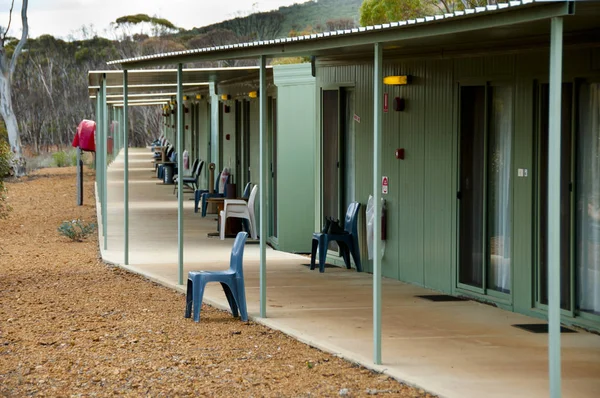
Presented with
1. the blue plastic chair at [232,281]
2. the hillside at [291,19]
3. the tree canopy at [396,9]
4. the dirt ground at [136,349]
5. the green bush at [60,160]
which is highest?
the hillside at [291,19]

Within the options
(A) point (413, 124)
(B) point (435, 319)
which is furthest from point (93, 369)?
(A) point (413, 124)

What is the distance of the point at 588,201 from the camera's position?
27.1ft

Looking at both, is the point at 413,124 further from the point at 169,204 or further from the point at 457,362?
the point at 169,204

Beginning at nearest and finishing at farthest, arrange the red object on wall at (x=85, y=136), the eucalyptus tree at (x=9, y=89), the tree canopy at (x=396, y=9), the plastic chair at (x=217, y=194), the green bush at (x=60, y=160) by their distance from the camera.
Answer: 1. the plastic chair at (x=217, y=194)
2. the red object on wall at (x=85, y=136)
3. the eucalyptus tree at (x=9, y=89)
4. the tree canopy at (x=396, y=9)
5. the green bush at (x=60, y=160)

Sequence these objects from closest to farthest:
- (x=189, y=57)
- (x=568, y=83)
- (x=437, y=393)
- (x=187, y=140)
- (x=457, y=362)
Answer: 1. (x=437, y=393)
2. (x=457, y=362)
3. (x=568, y=83)
4. (x=189, y=57)
5. (x=187, y=140)

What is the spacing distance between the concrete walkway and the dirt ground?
24 cm

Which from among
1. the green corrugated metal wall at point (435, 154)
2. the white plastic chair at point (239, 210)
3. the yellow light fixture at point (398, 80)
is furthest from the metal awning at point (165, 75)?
the yellow light fixture at point (398, 80)

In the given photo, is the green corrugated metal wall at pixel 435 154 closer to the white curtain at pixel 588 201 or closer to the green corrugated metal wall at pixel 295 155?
the white curtain at pixel 588 201

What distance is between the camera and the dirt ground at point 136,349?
22.0ft

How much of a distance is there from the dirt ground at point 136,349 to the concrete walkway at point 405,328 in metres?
0.24

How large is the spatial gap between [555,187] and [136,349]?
12.1 feet

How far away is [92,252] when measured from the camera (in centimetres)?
1418

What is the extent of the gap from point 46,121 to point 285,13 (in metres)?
31.7

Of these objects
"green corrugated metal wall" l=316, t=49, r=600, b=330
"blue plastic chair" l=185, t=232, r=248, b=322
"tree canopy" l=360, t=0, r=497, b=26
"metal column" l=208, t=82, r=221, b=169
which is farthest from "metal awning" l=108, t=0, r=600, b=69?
"tree canopy" l=360, t=0, r=497, b=26
